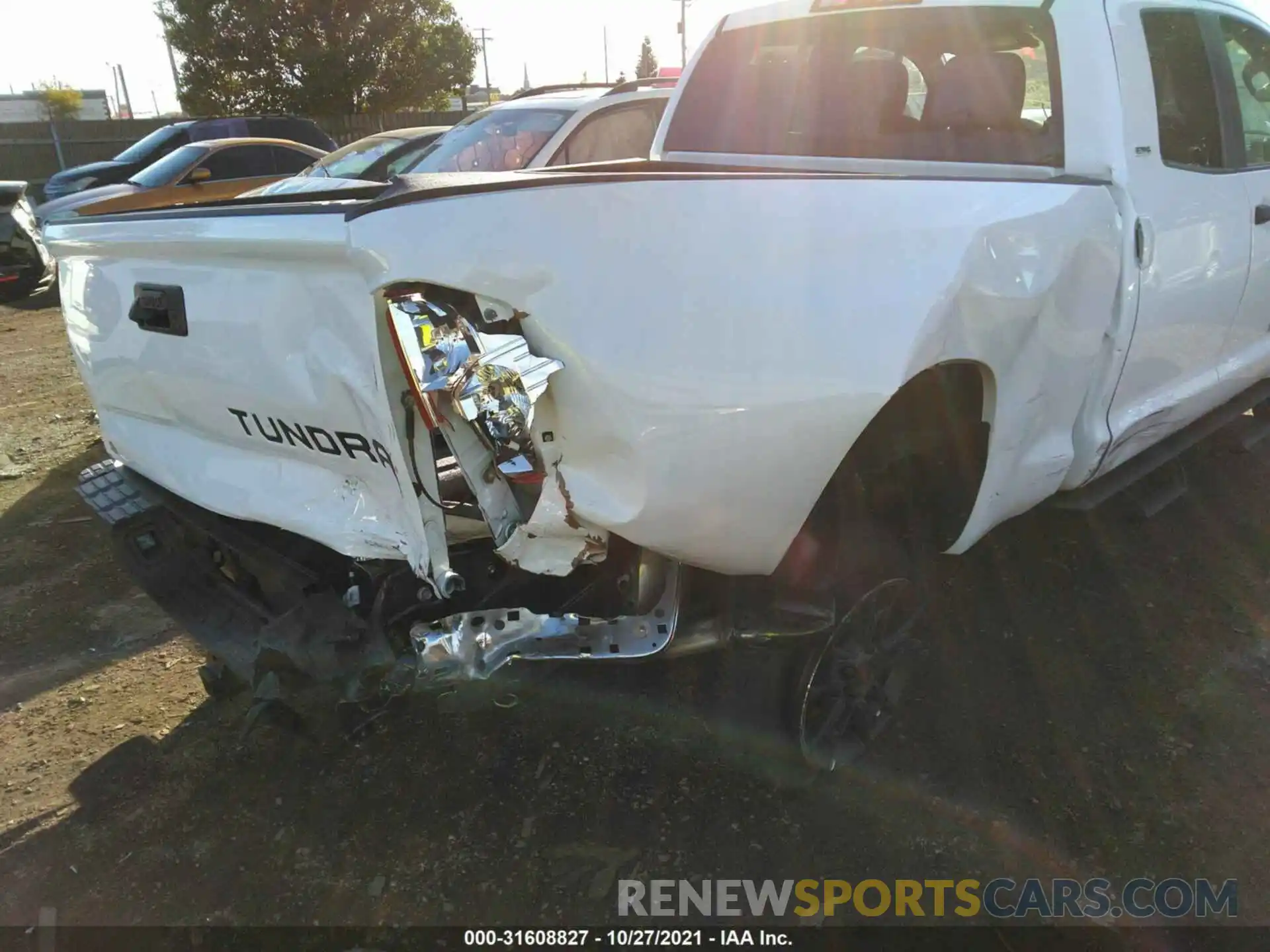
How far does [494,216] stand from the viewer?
5.62ft

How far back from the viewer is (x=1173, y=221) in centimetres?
279

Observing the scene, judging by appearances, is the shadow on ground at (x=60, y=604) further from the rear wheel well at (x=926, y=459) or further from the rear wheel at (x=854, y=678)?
the rear wheel well at (x=926, y=459)

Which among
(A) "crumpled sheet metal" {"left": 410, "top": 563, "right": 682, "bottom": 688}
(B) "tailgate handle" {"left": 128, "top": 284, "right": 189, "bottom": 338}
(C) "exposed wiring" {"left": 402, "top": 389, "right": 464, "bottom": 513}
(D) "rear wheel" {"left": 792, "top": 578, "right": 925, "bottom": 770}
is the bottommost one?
(D) "rear wheel" {"left": 792, "top": 578, "right": 925, "bottom": 770}

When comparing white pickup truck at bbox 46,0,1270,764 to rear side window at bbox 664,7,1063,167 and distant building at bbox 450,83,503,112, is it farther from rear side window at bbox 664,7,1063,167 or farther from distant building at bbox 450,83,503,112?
distant building at bbox 450,83,503,112

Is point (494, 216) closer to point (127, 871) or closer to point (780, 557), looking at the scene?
point (780, 557)

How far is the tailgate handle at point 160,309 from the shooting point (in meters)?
2.23

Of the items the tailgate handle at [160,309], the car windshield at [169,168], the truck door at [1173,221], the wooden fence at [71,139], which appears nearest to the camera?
the tailgate handle at [160,309]

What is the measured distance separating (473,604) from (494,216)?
2.82ft

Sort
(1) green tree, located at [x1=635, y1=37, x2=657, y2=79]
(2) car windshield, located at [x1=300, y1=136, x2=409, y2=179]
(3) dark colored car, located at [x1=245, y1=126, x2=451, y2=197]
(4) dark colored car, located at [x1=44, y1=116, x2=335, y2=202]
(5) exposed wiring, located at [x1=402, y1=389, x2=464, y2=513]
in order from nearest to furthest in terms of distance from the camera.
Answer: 1. (5) exposed wiring, located at [x1=402, y1=389, x2=464, y2=513]
2. (3) dark colored car, located at [x1=245, y1=126, x2=451, y2=197]
3. (2) car windshield, located at [x1=300, y1=136, x2=409, y2=179]
4. (4) dark colored car, located at [x1=44, y1=116, x2=335, y2=202]
5. (1) green tree, located at [x1=635, y1=37, x2=657, y2=79]

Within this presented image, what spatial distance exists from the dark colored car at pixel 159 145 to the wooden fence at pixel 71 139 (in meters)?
7.11

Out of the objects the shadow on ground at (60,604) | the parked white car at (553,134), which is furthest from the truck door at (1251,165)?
the shadow on ground at (60,604)

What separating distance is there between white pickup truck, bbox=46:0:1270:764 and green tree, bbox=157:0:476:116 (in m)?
25.3

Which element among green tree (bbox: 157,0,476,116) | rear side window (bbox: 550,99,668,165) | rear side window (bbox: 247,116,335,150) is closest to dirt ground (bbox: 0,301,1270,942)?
rear side window (bbox: 550,99,668,165)

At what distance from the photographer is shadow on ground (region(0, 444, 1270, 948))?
2336 mm
